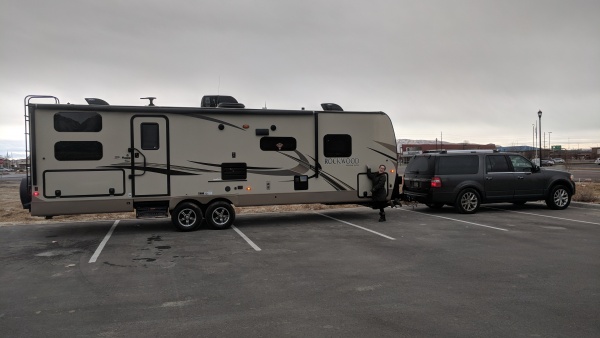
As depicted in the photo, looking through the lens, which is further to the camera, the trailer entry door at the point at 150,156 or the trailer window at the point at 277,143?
the trailer window at the point at 277,143

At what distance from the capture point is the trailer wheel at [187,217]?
34.5 ft

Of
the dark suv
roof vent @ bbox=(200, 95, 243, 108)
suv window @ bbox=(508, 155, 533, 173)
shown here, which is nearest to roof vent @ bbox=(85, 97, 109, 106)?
roof vent @ bbox=(200, 95, 243, 108)

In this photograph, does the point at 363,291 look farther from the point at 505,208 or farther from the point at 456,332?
the point at 505,208

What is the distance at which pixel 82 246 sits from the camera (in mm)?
8922

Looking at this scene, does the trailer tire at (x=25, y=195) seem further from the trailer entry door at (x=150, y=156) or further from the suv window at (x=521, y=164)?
the suv window at (x=521, y=164)

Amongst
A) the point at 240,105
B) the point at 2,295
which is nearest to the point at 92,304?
the point at 2,295

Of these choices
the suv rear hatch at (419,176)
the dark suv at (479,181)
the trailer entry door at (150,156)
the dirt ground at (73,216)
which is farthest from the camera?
the suv rear hatch at (419,176)

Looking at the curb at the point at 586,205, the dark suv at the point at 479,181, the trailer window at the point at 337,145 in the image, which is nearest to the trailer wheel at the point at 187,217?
the trailer window at the point at 337,145

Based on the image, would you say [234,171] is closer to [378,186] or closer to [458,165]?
[378,186]

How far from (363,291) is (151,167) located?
642 cm

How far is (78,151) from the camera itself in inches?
391

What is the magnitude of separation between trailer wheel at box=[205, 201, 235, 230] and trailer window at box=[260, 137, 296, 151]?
1.72 m

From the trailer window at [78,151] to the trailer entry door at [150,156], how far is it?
73 centimetres

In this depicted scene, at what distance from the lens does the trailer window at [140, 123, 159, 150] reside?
1033 cm
